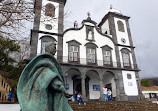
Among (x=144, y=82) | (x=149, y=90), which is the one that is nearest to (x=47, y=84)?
(x=149, y=90)

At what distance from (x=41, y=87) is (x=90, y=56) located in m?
14.2

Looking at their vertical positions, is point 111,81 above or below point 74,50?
below

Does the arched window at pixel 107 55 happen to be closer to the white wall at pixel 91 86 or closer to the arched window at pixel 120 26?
the white wall at pixel 91 86

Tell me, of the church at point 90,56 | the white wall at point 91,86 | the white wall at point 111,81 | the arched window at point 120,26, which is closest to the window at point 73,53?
the church at point 90,56

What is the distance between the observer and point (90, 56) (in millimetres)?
15922

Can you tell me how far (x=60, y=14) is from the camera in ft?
54.1

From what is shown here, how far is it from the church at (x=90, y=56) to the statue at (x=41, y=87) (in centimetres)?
1176

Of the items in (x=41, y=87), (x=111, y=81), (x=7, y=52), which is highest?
(x=7, y=52)

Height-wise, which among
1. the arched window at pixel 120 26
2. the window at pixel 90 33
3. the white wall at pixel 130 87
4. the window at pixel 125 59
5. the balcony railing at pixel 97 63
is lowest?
the white wall at pixel 130 87

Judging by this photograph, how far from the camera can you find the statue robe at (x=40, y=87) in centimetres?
176

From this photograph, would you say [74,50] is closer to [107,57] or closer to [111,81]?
[107,57]

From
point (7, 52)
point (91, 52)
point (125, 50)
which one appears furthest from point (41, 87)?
point (125, 50)

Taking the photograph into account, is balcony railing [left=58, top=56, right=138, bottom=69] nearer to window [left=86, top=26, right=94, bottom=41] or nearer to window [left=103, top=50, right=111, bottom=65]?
window [left=103, top=50, right=111, bottom=65]

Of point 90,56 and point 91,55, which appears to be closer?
point 90,56
